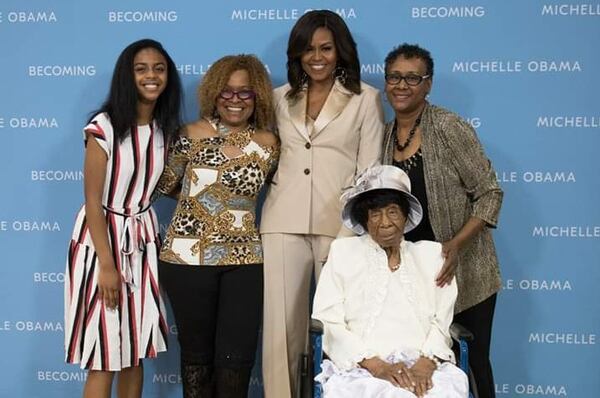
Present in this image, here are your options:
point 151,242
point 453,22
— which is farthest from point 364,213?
point 453,22

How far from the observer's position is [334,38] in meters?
2.70

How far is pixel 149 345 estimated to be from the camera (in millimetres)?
2771

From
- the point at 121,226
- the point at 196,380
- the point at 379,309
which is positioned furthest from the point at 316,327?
the point at 121,226

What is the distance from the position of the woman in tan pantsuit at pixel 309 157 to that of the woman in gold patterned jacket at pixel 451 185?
0.51 ft

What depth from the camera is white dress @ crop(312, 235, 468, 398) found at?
93.7 inches

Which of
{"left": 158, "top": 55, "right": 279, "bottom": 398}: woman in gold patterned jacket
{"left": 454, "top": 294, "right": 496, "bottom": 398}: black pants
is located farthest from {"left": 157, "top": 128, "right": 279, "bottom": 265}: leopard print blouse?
{"left": 454, "top": 294, "right": 496, "bottom": 398}: black pants

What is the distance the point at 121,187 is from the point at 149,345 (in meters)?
0.65

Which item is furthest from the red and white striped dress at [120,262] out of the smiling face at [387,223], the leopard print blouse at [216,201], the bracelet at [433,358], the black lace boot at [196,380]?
the bracelet at [433,358]

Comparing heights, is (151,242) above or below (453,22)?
below

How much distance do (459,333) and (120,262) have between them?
1302 millimetres

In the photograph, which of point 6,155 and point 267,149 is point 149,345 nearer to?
point 267,149

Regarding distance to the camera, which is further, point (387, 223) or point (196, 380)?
point (196, 380)

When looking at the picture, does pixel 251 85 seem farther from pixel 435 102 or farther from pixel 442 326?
pixel 442 326

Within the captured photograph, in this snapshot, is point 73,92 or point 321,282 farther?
point 73,92
